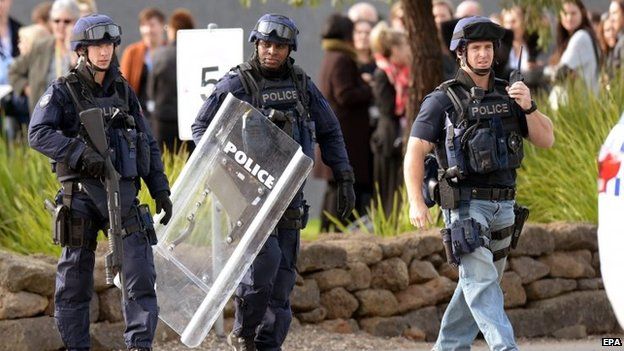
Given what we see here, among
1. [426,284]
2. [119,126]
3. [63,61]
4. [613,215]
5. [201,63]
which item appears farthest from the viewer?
[63,61]

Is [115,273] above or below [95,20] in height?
below

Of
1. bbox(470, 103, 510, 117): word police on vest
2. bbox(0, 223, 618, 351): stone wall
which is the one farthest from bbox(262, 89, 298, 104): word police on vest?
bbox(0, 223, 618, 351): stone wall

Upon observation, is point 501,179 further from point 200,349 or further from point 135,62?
point 135,62

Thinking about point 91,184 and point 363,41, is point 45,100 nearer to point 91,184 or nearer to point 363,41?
point 91,184

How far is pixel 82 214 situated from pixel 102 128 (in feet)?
1.68

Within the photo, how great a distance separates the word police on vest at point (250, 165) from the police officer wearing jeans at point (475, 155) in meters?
0.83

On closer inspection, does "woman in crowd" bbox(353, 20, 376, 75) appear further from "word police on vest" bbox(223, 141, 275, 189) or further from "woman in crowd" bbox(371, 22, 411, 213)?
"word police on vest" bbox(223, 141, 275, 189)

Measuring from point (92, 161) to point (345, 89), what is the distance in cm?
584

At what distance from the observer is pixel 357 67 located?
A: 14.4 m

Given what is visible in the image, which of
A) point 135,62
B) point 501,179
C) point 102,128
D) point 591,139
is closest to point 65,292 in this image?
point 102,128

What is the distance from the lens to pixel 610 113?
12531 mm

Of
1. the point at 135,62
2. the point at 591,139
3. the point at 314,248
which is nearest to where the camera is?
the point at 314,248

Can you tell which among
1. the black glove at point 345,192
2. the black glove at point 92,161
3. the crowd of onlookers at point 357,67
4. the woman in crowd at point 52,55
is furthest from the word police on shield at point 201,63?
the crowd of onlookers at point 357,67

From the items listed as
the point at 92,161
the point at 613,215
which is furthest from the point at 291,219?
the point at 613,215
